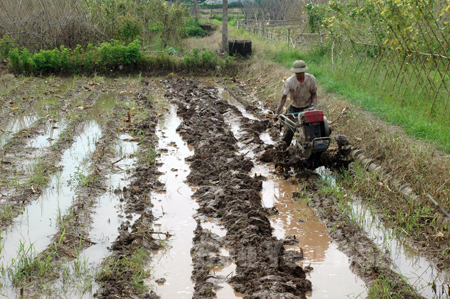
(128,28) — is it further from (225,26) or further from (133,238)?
(133,238)

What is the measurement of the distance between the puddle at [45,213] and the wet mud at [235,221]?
1834 mm

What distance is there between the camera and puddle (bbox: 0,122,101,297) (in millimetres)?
4955

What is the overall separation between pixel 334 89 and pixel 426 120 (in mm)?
3629

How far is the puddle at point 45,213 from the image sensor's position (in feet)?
16.3

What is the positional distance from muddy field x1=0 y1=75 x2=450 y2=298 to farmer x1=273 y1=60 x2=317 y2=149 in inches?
34.0

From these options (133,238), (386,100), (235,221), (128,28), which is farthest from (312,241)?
(128,28)

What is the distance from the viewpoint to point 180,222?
5633mm

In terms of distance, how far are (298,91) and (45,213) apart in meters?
4.44

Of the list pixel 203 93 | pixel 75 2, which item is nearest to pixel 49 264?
pixel 203 93

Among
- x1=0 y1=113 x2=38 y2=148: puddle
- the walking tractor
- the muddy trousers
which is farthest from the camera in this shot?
x1=0 y1=113 x2=38 y2=148: puddle

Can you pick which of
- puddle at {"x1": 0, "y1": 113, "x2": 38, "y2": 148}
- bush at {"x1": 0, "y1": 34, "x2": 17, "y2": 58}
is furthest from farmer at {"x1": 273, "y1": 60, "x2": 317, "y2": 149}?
bush at {"x1": 0, "y1": 34, "x2": 17, "y2": 58}

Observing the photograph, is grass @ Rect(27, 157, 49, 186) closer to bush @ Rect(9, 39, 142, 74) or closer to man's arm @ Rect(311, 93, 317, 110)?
man's arm @ Rect(311, 93, 317, 110)

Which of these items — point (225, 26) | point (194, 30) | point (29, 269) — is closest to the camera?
point (29, 269)

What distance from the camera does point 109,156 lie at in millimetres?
7969
